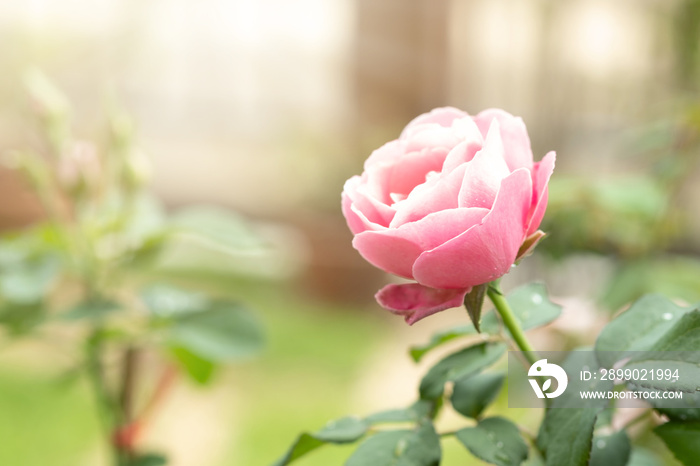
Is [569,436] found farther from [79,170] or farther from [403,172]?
[79,170]

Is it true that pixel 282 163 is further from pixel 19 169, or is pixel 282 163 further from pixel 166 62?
pixel 19 169

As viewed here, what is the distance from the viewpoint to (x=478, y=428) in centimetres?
25

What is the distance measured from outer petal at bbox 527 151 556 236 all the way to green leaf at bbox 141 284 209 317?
0.27 metres

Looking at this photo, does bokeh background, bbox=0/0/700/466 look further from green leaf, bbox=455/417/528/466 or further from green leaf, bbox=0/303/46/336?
green leaf, bbox=455/417/528/466

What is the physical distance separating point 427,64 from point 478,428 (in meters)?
2.65

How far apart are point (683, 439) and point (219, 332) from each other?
0.92 feet

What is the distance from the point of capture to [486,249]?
20cm

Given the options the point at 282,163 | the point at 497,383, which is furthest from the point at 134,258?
the point at 282,163

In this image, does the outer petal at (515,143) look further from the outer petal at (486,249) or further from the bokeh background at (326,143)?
the bokeh background at (326,143)

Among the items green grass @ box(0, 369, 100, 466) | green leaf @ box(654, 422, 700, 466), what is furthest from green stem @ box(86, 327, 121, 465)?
Result: green grass @ box(0, 369, 100, 466)

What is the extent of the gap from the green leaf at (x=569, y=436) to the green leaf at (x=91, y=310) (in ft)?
0.90

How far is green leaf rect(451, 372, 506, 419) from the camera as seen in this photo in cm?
27

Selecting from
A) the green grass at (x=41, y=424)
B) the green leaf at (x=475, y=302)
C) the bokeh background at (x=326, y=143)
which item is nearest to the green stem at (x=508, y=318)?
the green leaf at (x=475, y=302)

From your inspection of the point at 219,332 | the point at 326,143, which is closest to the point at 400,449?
the point at 219,332
